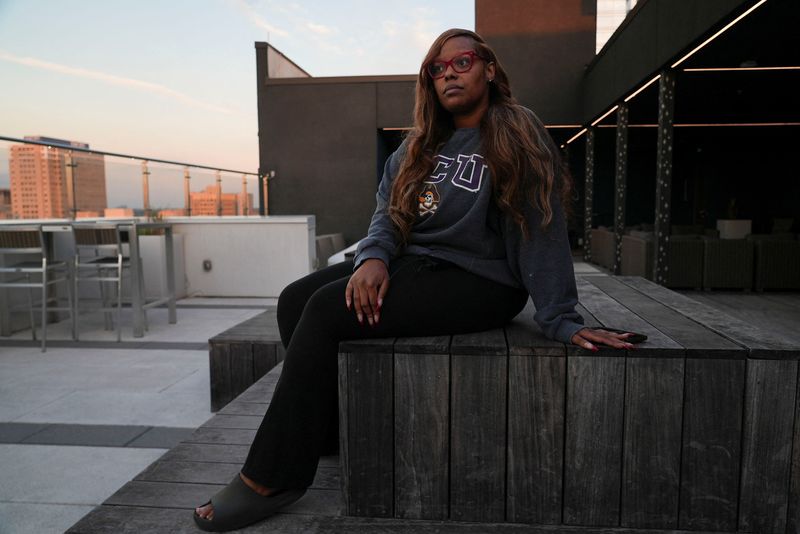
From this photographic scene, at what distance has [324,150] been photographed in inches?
435

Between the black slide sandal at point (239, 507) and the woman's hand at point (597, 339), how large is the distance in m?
0.68

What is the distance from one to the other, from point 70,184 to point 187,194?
199cm

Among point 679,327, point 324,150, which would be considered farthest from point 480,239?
point 324,150

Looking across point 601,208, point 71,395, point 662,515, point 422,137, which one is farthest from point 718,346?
point 601,208

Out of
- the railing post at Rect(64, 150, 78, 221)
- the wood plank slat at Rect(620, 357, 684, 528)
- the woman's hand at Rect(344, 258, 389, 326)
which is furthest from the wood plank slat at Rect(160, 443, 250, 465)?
the railing post at Rect(64, 150, 78, 221)

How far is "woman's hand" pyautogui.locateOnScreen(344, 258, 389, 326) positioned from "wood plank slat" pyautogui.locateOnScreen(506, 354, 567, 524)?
30 centimetres

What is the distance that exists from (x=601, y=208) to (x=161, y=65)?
10.1m

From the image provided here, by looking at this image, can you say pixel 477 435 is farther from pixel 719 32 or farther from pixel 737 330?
pixel 719 32

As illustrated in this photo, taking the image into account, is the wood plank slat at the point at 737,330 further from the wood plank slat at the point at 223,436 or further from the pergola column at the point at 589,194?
the pergola column at the point at 589,194

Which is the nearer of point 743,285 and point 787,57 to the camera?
point 787,57

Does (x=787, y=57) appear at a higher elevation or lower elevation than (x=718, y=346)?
higher

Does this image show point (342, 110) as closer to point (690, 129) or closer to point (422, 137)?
point (690, 129)

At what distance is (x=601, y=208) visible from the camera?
13.9 m

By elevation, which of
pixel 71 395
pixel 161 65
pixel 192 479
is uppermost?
pixel 161 65
